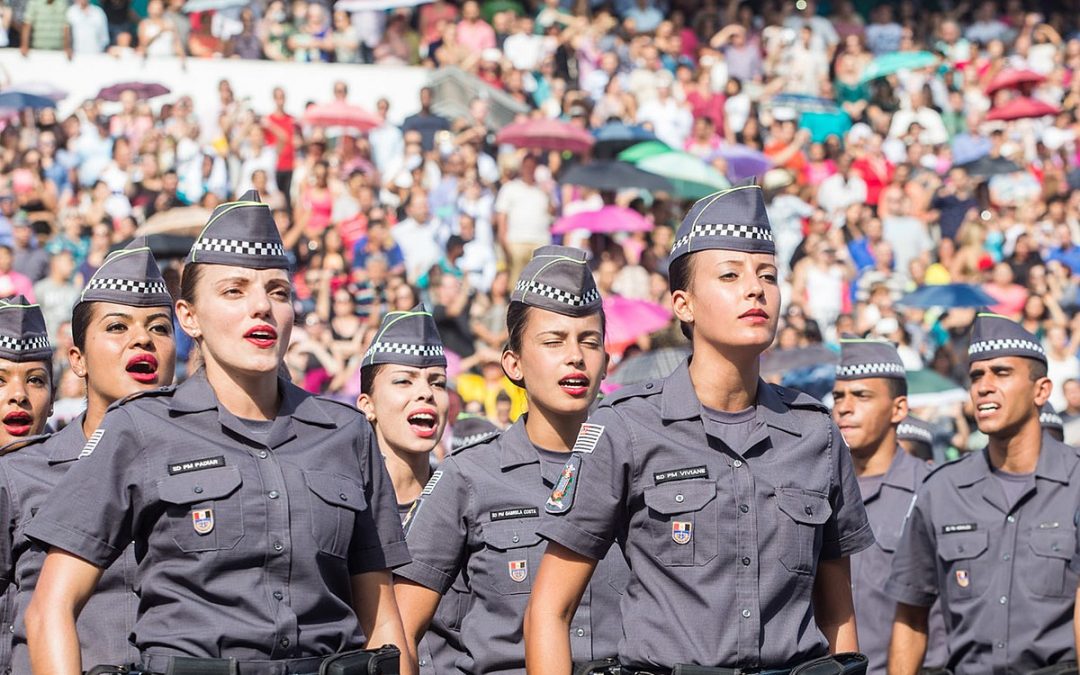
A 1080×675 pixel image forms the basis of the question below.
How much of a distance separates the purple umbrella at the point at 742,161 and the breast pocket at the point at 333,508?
17.2 metres

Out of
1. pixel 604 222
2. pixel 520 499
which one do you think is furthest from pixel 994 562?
pixel 604 222

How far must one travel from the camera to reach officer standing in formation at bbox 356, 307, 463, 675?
884cm

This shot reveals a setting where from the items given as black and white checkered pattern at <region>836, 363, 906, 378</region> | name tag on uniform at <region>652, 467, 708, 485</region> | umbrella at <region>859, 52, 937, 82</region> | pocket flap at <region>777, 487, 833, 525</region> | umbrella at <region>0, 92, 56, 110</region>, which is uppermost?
umbrella at <region>859, 52, 937, 82</region>

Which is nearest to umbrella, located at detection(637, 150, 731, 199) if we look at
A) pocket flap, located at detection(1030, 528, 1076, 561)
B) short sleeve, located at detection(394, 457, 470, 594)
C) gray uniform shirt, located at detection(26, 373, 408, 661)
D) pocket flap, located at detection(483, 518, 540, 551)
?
pocket flap, located at detection(1030, 528, 1076, 561)

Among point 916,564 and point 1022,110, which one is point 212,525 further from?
point 1022,110

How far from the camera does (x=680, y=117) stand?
23.6 m

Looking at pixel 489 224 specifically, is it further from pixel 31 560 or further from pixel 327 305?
pixel 31 560

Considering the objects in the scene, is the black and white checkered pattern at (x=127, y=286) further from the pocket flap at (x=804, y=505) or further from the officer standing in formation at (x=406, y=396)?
the pocket flap at (x=804, y=505)

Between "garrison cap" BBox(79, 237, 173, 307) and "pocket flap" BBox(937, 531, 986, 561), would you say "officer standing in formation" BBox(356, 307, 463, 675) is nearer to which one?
"garrison cap" BBox(79, 237, 173, 307)

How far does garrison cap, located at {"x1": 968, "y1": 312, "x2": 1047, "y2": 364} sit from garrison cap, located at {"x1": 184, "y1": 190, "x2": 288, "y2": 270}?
14.6 feet

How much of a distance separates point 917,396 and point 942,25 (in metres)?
13.5

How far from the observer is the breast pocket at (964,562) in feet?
28.6

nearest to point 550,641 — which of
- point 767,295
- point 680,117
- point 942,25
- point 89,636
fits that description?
point 767,295

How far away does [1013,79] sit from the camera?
25.3 metres
